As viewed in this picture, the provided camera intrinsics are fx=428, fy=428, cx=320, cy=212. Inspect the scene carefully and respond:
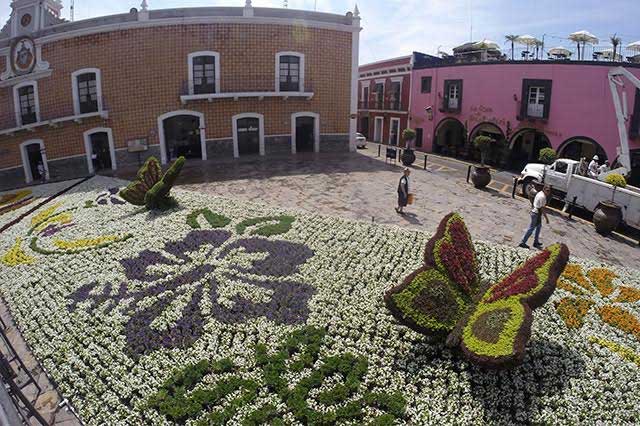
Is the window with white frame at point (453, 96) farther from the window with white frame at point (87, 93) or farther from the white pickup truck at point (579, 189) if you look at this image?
the window with white frame at point (87, 93)

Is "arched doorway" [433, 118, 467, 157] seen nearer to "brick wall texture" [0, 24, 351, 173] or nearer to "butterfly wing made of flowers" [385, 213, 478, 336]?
"brick wall texture" [0, 24, 351, 173]

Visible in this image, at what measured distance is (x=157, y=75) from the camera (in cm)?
2556

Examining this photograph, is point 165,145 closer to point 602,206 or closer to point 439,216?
point 439,216

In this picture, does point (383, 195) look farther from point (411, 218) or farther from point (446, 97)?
point (446, 97)

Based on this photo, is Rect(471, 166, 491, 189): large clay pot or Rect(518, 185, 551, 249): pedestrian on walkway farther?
Rect(471, 166, 491, 189): large clay pot

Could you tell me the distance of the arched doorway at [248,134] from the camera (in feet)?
89.7

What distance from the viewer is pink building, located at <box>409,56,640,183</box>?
23.3 m

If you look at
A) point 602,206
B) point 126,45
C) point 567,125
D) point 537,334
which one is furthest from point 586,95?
point 126,45

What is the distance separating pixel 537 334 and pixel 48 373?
9535mm

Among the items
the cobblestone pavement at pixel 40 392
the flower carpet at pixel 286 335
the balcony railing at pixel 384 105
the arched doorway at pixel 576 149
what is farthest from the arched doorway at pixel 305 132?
the cobblestone pavement at pixel 40 392

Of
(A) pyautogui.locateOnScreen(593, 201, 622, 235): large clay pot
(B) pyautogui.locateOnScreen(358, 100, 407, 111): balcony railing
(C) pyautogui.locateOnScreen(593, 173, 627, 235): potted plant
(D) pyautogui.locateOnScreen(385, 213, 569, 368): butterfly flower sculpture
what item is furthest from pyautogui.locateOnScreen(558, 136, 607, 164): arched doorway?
(D) pyautogui.locateOnScreen(385, 213, 569, 368): butterfly flower sculpture

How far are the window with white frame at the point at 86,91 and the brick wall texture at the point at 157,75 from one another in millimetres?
318

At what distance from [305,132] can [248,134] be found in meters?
3.86

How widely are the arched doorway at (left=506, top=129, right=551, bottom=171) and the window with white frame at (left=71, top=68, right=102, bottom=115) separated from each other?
2646 centimetres
